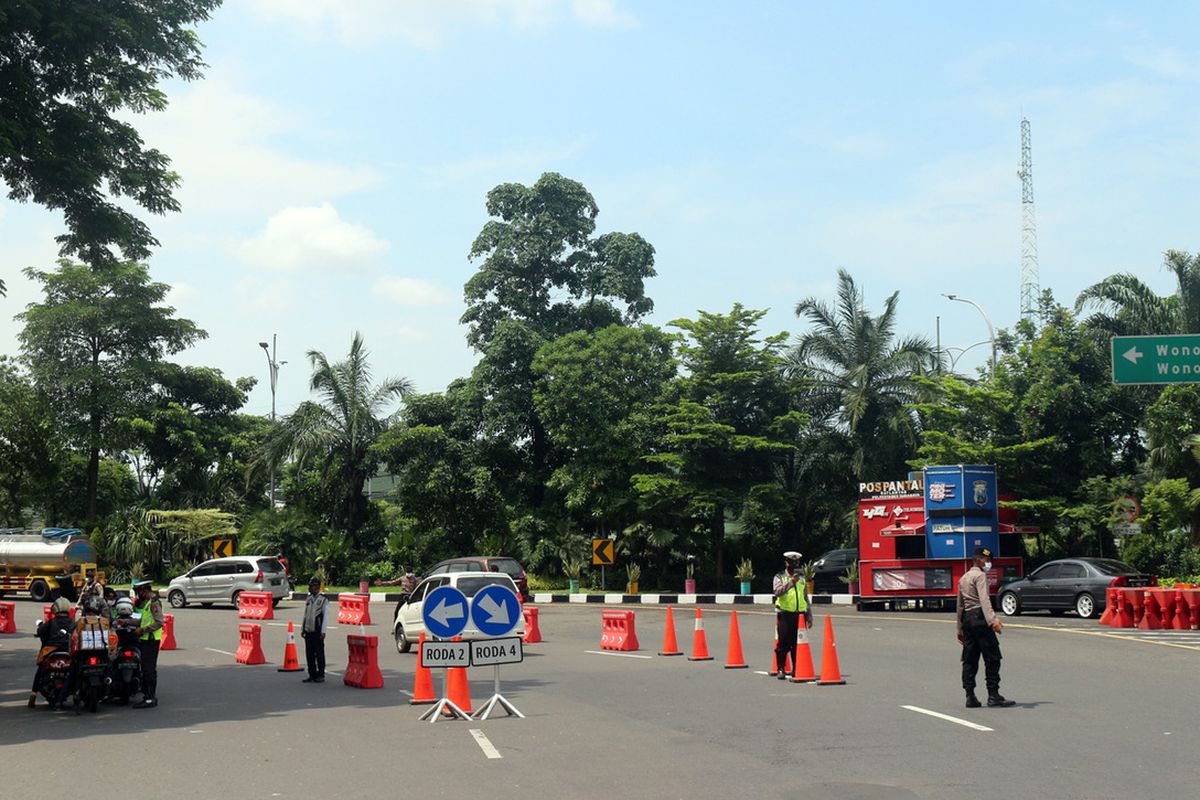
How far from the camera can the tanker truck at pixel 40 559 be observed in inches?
1718

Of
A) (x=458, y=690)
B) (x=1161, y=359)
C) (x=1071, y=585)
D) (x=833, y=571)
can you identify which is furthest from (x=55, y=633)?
(x=833, y=571)

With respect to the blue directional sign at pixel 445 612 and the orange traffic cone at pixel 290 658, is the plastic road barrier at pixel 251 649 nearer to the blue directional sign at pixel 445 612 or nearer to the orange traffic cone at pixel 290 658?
the orange traffic cone at pixel 290 658

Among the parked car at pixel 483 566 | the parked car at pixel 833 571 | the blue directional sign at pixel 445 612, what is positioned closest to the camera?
the blue directional sign at pixel 445 612

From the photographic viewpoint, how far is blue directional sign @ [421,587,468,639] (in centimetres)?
1300

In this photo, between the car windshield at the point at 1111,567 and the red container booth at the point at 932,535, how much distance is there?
9.02ft

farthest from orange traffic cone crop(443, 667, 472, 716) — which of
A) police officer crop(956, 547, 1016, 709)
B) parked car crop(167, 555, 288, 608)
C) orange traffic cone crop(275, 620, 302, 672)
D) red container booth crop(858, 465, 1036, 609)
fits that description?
parked car crop(167, 555, 288, 608)

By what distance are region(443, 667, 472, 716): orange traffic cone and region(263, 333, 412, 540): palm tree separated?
3491 centimetres

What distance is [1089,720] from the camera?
12.4m

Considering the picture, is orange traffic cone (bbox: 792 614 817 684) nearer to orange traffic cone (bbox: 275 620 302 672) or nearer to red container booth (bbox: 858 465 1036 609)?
orange traffic cone (bbox: 275 620 302 672)

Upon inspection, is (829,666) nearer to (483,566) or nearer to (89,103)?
(89,103)

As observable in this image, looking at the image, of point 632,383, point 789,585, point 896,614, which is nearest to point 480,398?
point 632,383

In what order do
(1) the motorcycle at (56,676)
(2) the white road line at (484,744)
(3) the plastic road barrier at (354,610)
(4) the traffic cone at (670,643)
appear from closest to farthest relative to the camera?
(2) the white road line at (484,744) → (1) the motorcycle at (56,676) → (4) the traffic cone at (670,643) → (3) the plastic road barrier at (354,610)

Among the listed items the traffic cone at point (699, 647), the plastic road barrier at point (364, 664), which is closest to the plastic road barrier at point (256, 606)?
the traffic cone at point (699, 647)

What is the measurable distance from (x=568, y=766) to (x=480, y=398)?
124ft
